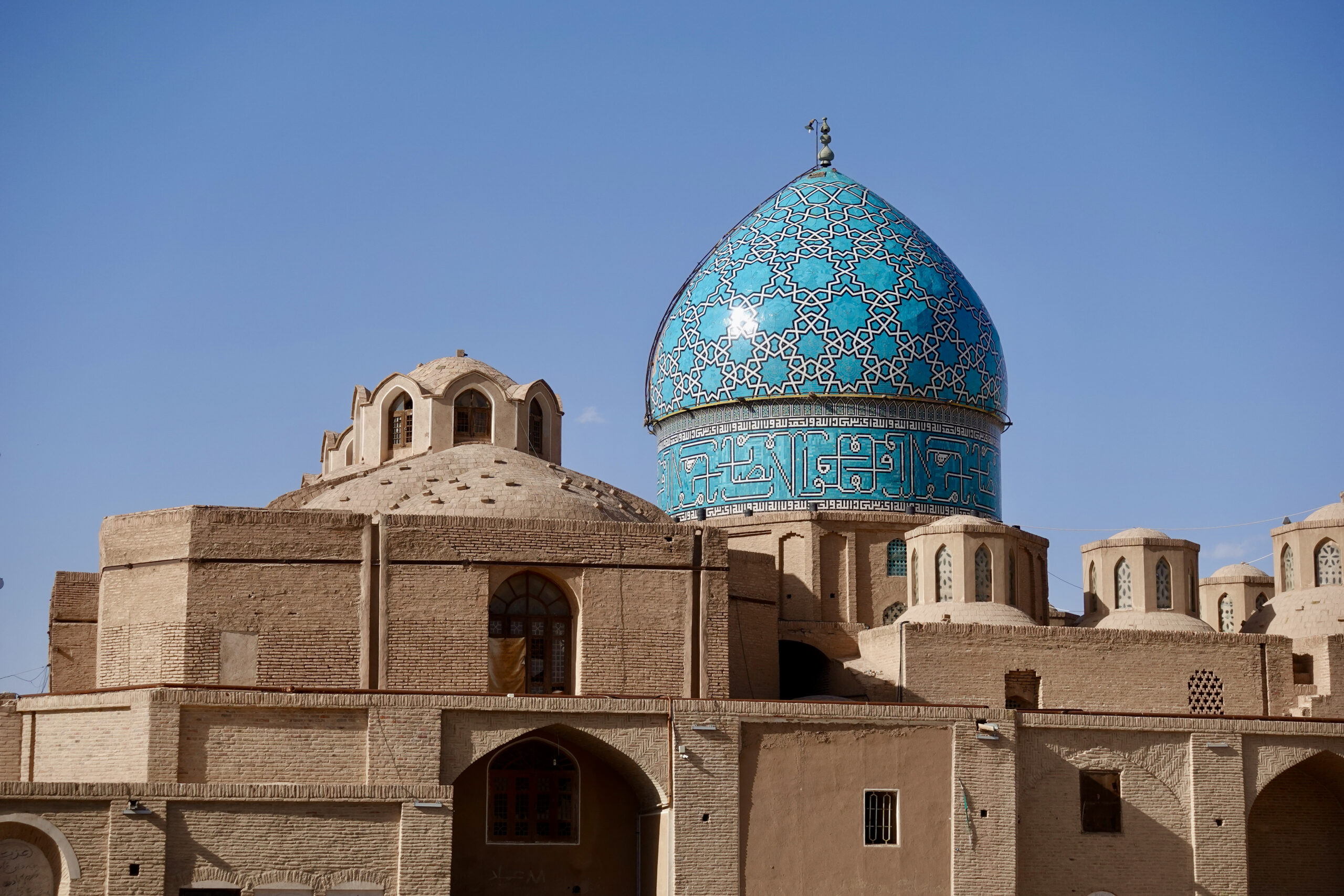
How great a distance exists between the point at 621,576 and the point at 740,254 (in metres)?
7.09

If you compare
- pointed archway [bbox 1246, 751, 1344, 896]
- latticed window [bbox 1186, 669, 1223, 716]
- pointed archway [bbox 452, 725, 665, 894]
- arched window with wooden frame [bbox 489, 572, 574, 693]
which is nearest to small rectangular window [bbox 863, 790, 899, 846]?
pointed archway [bbox 452, 725, 665, 894]

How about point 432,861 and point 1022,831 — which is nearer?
point 432,861

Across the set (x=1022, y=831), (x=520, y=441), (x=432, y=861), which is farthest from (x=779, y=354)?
(x=432, y=861)

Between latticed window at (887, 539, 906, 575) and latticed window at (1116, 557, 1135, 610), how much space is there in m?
2.53

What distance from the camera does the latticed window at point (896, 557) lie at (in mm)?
24516

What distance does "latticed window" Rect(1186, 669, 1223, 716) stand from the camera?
22312 millimetres

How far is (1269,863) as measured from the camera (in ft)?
72.0

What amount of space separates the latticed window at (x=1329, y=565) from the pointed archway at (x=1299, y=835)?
2.96 m

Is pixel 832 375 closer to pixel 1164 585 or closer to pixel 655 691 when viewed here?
pixel 1164 585

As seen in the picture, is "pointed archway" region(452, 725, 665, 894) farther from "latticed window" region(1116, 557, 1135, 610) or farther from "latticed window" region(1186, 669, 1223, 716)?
"latticed window" region(1116, 557, 1135, 610)

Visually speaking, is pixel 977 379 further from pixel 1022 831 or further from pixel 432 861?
pixel 432 861

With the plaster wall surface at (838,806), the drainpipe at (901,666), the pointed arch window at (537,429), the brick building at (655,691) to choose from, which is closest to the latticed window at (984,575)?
the brick building at (655,691)

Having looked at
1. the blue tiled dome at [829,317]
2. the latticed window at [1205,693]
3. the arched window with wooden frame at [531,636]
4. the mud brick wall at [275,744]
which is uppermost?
the blue tiled dome at [829,317]

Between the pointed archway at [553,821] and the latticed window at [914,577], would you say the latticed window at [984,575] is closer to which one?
the latticed window at [914,577]
